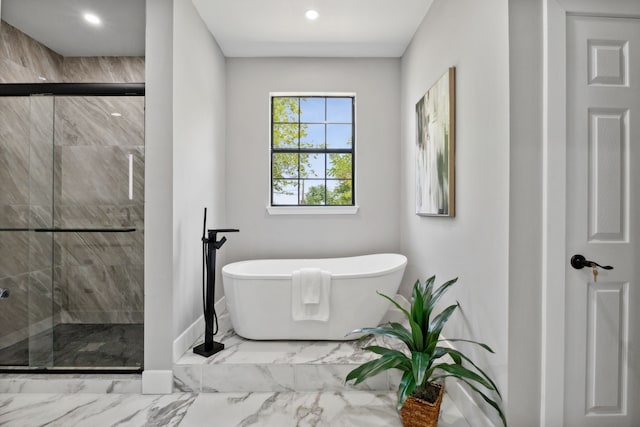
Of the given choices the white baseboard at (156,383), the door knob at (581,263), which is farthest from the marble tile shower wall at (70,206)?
the door knob at (581,263)

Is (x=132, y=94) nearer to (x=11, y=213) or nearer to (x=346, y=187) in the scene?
(x=11, y=213)

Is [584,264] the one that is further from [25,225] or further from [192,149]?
[25,225]

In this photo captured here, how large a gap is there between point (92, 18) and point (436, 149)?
8.95 feet

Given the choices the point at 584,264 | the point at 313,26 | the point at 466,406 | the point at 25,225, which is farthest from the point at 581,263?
the point at 25,225

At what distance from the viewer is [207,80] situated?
291 centimetres

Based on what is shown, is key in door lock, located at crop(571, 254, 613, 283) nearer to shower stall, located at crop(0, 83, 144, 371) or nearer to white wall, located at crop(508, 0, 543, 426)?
white wall, located at crop(508, 0, 543, 426)

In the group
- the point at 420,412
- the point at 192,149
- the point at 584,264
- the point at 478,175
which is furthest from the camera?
the point at 192,149

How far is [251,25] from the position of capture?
2.87m

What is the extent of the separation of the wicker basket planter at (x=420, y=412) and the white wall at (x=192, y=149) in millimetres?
1448

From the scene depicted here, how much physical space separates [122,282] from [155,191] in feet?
A: 2.16

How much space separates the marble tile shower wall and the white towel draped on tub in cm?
102

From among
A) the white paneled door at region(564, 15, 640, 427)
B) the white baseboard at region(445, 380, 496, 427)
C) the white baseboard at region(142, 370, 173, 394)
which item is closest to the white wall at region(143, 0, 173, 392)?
the white baseboard at region(142, 370, 173, 394)

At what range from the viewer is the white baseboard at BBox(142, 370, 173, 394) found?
2.13 m

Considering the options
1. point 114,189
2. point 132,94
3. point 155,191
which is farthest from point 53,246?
point 132,94
